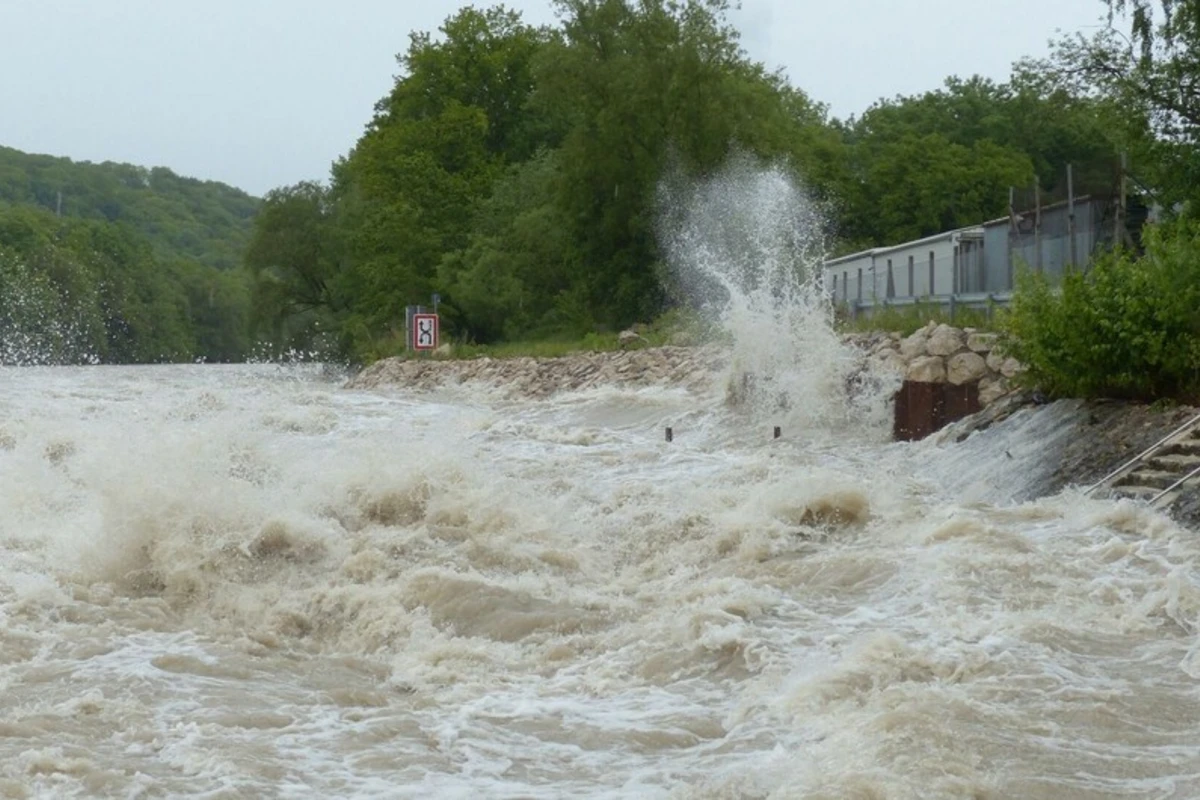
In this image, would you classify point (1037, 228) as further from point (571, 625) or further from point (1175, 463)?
point (571, 625)

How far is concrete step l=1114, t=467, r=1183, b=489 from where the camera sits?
1365 centimetres

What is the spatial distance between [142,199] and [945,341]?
517ft

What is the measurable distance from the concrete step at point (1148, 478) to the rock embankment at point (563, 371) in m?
16.3

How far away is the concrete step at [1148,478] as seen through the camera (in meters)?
13.6

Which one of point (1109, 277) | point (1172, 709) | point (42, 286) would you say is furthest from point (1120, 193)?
point (42, 286)

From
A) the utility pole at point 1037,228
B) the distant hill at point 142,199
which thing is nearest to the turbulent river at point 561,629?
the utility pole at point 1037,228

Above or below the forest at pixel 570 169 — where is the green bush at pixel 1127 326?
below

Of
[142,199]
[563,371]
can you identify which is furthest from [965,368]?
[142,199]

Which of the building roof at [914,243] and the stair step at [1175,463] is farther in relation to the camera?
the building roof at [914,243]

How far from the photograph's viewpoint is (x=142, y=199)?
16900 cm

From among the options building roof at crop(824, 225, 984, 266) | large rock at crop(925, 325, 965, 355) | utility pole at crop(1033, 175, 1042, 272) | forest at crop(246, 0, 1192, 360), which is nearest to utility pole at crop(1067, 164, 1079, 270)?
utility pole at crop(1033, 175, 1042, 272)

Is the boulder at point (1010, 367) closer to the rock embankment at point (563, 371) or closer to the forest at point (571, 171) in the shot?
the forest at point (571, 171)

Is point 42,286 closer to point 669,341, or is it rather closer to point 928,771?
point 669,341

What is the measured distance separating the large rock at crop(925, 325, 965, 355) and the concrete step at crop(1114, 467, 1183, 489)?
7.45m
